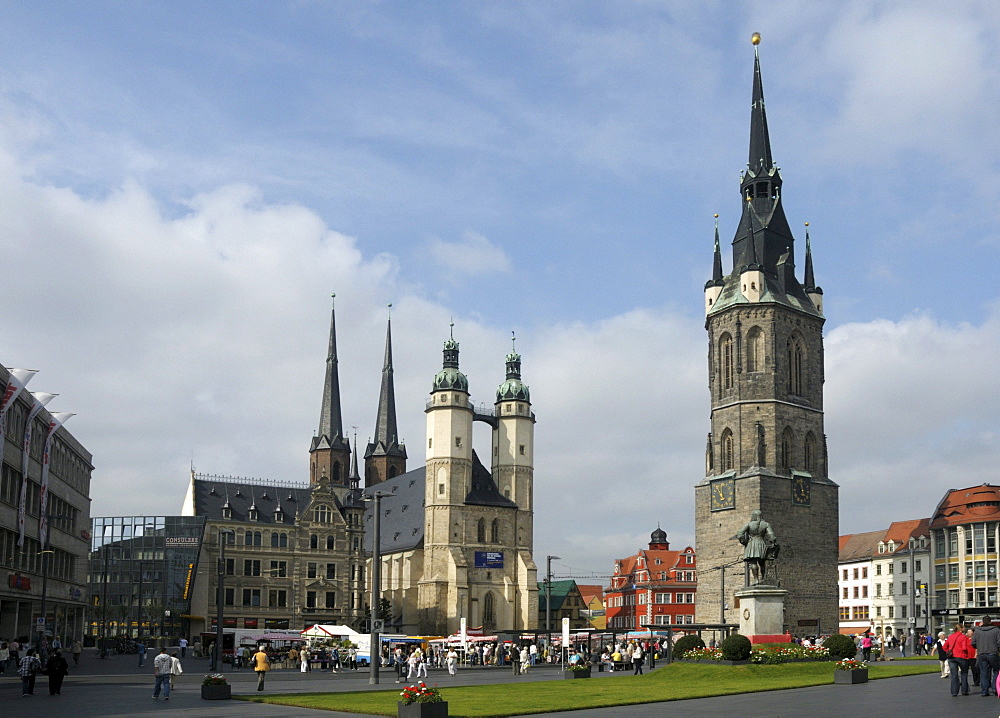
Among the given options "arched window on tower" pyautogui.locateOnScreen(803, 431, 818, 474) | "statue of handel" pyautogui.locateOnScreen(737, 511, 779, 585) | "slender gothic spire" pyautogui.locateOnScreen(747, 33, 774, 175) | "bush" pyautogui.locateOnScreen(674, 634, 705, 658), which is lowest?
"bush" pyautogui.locateOnScreen(674, 634, 705, 658)

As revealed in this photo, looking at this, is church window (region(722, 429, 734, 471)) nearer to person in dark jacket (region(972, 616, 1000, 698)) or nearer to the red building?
the red building

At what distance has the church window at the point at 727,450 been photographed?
9150 cm

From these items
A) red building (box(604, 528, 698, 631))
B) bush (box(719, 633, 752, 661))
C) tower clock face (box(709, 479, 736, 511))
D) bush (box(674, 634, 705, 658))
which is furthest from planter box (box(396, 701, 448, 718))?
red building (box(604, 528, 698, 631))

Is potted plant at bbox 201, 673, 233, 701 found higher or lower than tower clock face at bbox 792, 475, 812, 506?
lower

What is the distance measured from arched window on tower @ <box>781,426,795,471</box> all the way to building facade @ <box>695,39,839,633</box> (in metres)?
0.08

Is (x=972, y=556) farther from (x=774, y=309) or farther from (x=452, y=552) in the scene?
(x=452, y=552)

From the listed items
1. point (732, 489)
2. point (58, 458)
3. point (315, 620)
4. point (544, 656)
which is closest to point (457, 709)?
point (544, 656)

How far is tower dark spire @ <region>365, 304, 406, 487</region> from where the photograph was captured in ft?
495

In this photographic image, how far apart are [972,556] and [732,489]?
24.7 meters

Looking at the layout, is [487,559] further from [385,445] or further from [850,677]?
[850,677]

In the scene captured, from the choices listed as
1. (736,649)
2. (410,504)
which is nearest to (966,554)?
(410,504)

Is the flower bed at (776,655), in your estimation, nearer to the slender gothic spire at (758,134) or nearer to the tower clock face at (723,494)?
the tower clock face at (723,494)

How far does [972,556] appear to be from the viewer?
321ft

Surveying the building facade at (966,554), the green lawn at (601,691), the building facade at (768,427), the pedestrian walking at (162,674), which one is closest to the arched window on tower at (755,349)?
the building facade at (768,427)
